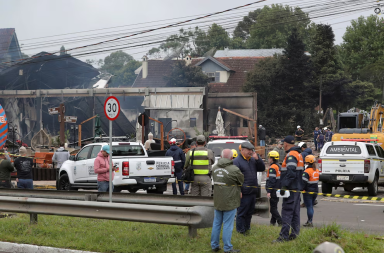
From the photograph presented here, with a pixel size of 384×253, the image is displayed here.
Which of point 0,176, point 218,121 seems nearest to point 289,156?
point 0,176

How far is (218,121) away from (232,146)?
1974cm

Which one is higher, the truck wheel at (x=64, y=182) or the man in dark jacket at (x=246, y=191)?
the man in dark jacket at (x=246, y=191)

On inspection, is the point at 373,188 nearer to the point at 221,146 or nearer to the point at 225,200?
the point at 221,146

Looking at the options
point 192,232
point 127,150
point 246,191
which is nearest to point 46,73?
point 127,150

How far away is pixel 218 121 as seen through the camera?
122ft

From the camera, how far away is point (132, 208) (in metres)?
8.52

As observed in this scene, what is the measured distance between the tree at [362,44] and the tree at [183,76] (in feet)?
79.0

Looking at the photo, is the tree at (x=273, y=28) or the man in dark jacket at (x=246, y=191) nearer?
the man in dark jacket at (x=246, y=191)

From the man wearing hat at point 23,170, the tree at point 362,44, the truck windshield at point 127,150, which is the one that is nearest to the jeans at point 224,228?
the man wearing hat at point 23,170

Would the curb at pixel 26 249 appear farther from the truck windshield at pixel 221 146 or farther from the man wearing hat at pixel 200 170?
the truck windshield at pixel 221 146

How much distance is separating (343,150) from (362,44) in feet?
194

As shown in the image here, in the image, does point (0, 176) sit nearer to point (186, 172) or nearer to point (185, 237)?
point (186, 172)

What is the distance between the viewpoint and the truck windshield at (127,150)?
16.4 metres

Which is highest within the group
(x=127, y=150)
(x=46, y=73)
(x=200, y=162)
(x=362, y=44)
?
(x=362, y=44)
